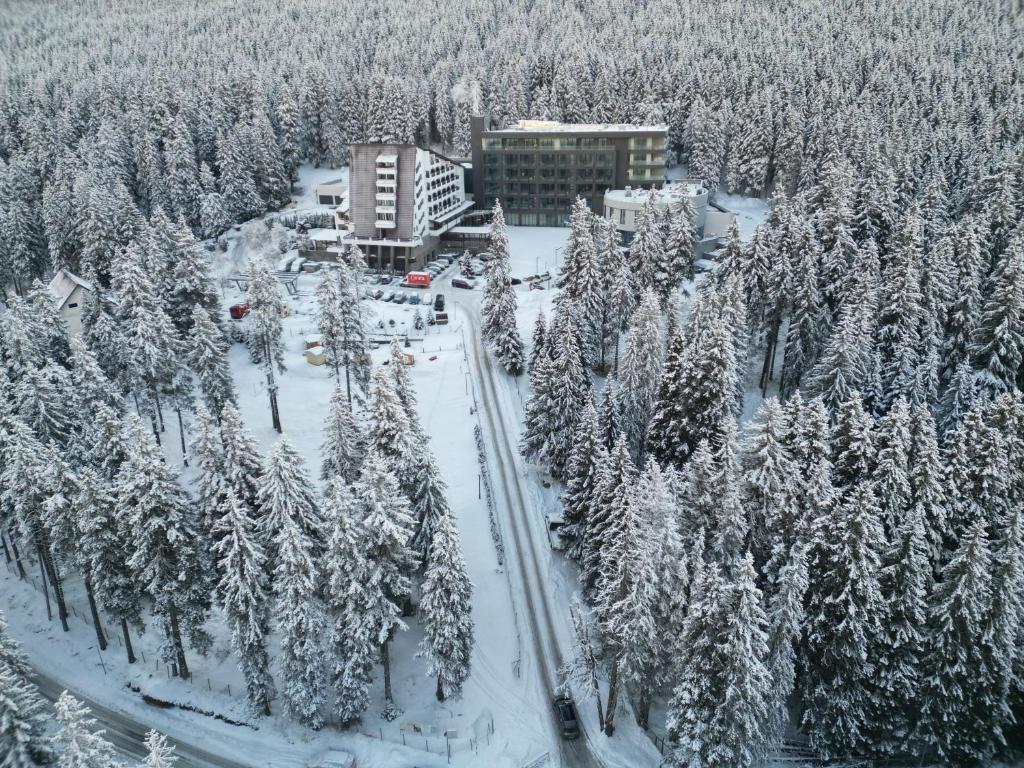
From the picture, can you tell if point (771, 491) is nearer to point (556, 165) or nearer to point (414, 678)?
point (414, 678)

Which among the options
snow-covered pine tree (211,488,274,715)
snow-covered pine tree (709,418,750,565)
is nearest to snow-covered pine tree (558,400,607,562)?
snow-covered pine tree (709,418,750,565)

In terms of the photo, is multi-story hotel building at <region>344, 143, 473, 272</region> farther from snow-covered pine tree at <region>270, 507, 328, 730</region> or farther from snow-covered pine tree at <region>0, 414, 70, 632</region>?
snow-covered pine tree at <region>270, 507, 328, 730</region>

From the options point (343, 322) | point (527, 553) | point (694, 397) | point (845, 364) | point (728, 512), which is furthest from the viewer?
point (343, 322)

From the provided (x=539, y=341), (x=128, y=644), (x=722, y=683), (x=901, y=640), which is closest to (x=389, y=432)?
(x=128, y=644)

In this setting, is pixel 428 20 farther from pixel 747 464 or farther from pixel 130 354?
pixel 747 464

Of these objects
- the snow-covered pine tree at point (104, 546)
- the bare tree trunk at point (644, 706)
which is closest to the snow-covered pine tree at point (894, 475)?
the bare tree trunk at point (644, 706)

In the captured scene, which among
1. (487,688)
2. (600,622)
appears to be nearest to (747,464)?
(600,622)

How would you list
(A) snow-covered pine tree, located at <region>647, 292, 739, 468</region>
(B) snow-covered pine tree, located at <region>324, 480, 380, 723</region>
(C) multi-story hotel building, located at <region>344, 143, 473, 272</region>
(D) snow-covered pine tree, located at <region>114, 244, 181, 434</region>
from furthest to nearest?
(C) multi-story hotel building, located at <region>344, 143, 473, 272</region> < (D) snow-covered pine tree, located at <region>114, 244, 181, 434</region> < (A) snow-covered pine tree, located at <region>647, 292, 739, 468</region> < (B) snow-covered pine tree, located at <region>324, 480, 380, 723</region>
